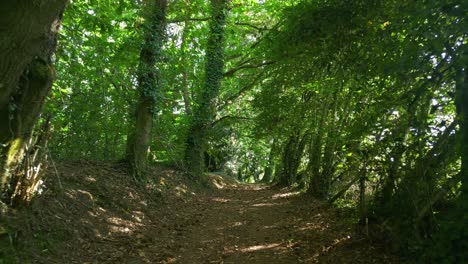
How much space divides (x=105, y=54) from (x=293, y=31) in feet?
17.6

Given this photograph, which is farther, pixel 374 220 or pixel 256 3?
pixel 256 3

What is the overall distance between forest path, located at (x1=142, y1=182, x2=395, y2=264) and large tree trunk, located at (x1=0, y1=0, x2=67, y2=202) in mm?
2919

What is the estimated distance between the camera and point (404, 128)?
5797mm

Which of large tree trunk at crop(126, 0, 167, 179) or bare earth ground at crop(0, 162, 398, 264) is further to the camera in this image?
large tree trunk at crop(126, 0, 167, 179)

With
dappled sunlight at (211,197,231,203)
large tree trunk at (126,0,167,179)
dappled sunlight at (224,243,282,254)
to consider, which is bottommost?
dappled sunlight at (224,243,282,254)

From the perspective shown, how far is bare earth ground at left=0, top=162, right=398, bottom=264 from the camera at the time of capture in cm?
594

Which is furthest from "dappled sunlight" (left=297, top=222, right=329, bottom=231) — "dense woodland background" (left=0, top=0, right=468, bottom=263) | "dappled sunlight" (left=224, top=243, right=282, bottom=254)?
"dappled sunlight" (left=224, top=243, right=282, bottom=254)

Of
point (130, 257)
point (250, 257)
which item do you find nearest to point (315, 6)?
point (250, 257)

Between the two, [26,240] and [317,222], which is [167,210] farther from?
[26,240]

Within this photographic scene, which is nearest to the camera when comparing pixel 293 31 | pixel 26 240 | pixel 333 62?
pixel 26 240

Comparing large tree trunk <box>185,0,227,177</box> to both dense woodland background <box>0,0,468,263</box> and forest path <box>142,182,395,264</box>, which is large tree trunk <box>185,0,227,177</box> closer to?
dense woodland background <box>0,0,468,263</box>

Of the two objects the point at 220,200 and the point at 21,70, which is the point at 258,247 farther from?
the point at 220,200

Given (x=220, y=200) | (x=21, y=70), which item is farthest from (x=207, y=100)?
(x=21, y=70)

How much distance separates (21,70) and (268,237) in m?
5.71
